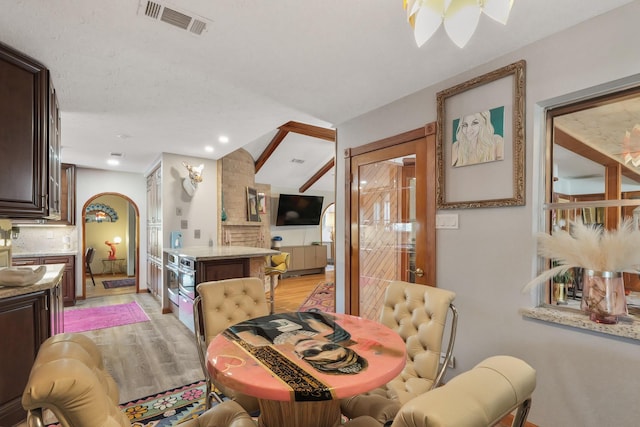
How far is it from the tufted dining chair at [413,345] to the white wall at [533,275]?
0.49 metres

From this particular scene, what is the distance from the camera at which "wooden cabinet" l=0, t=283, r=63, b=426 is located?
2.03m

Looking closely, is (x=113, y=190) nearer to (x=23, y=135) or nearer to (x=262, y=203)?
(x=262, y=203)

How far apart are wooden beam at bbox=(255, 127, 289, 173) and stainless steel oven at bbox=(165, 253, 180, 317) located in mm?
3056

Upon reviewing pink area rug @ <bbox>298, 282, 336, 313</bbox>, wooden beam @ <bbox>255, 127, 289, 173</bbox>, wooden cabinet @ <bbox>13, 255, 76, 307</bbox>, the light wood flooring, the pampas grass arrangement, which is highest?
wooden beam @ <bbox>255, 127, 289, 173</bbox>

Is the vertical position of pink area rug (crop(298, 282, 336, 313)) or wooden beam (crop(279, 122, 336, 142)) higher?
wooden beam (crop(279, 122, 336, 142))

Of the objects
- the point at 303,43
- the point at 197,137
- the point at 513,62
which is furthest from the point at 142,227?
the point at 513,62

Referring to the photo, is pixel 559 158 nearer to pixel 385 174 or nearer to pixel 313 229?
pixel 385 174

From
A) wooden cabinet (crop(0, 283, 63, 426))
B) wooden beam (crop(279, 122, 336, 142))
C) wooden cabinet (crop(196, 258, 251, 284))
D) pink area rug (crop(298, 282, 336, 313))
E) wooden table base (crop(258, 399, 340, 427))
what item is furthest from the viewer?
wooden beam (crop(279, 122, 336, 142))

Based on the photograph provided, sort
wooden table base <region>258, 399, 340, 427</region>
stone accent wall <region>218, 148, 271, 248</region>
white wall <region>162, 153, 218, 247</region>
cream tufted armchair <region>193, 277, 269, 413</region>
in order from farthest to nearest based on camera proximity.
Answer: stone accent wall <region>218, 148, 271, 248</region>
white wall <region>162, 153, 218, 247</region>
cream tufted armchair <region>193, 277, 269, 413</region>
wooden table base <region>258, 399, 340, 427</region>

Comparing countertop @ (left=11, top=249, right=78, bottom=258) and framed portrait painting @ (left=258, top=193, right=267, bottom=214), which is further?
framed portrait painting @ (left=258, top=193, right=267, bottom=214)

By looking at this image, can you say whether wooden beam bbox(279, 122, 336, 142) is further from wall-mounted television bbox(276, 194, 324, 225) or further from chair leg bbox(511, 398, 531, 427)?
chair leg bbox(511, 398, 531, 427)

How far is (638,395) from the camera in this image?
154 cm

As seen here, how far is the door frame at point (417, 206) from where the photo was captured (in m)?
2.49

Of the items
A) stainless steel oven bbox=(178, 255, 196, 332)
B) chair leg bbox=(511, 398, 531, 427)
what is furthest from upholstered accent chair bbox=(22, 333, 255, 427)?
stainless steel oven bbox=(178, 255, 196, 332)
